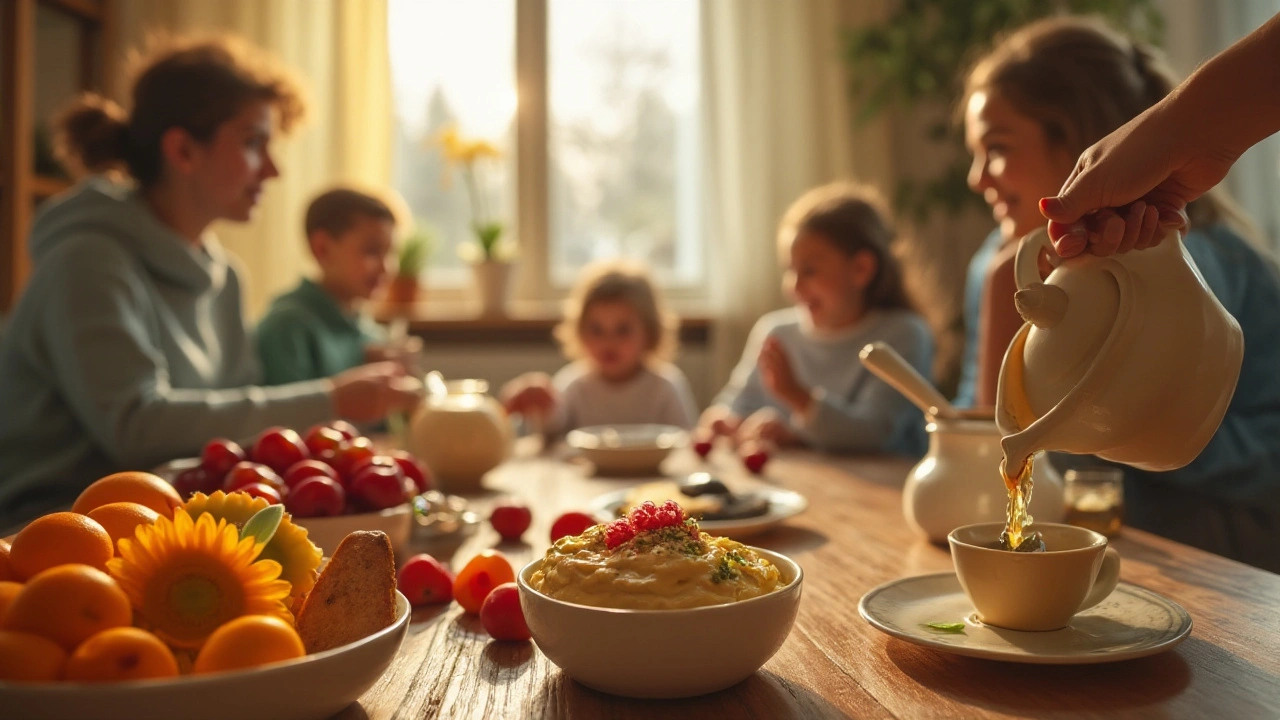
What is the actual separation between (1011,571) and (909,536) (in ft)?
1.45

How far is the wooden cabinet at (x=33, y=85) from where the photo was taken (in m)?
2.99

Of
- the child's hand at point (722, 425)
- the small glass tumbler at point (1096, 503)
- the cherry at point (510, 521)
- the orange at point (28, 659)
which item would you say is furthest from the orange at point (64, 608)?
the child's hand at point (722, 425)

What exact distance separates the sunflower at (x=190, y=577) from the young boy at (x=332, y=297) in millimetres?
2255


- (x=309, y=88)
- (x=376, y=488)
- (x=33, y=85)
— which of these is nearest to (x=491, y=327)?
(x=309, y=88)

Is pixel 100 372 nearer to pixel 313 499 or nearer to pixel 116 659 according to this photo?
pixel 313 499

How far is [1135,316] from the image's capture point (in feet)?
2.33

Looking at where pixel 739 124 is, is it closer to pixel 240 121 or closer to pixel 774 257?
pixel 774 257

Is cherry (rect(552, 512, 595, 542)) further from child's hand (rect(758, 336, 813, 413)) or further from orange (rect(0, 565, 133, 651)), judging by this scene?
child's hand (rect(758, 336, 813, 413))

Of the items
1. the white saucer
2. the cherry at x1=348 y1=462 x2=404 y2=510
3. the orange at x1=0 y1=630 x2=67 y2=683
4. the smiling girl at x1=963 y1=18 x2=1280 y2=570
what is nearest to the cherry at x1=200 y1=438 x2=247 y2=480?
the cherry at x1=348 y1=462 x2=404 y2=510

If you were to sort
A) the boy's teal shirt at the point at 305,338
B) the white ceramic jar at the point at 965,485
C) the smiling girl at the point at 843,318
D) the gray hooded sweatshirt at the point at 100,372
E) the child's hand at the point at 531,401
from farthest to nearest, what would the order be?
the boy's teal shirt at the point at 305,338 < the smiling girl at the point at 843,318 < the child's hand at the point at 531,401 < the gray hooded sweatshirt at the point at 100,372 < the white ceramic jar at the point at 965,485

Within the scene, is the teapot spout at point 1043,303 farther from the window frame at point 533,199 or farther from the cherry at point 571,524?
the window frame at point 533,199

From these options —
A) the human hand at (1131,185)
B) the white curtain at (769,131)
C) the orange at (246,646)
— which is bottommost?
the orange at (246,646)

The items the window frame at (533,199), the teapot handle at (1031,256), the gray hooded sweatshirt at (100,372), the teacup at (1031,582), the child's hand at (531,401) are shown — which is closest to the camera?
the teacup at (1031,582)

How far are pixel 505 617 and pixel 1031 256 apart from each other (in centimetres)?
55
